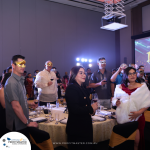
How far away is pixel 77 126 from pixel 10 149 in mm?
743

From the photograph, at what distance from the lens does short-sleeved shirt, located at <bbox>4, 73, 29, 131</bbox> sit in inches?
72.3

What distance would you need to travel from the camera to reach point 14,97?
71.5 inches

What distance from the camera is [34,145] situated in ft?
5.77

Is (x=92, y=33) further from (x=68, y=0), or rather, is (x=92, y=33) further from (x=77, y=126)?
(x=77, y=126)

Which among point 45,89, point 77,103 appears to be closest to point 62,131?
point 77,103

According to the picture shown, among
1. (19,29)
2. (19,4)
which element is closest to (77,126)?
(19,29)

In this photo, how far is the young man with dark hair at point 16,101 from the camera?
1.83m

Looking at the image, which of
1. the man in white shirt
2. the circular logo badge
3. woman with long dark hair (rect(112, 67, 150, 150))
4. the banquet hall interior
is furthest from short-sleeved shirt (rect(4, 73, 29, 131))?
the banquet hall interior

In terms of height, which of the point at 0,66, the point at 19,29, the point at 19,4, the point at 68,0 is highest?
the point at 68,0

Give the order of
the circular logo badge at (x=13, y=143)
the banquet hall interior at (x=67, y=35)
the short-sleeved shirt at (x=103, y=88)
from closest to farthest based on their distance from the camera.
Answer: the circular logo badge at (x=13, y=143) → the short-sleeved shirt at (x=103, y=88) → the banquet hall interior at (x=67, y=35)

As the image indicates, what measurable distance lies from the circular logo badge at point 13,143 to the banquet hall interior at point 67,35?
505cm

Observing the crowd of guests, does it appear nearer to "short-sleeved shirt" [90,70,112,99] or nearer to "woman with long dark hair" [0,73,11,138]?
"woman with long dark hair" [0,73,11,138]

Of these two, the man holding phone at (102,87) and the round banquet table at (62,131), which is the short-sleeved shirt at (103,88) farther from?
the round banquet table at (62,131)

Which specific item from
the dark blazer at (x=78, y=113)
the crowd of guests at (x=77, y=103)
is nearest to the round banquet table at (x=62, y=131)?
the crowd of guests at (x=77, y=103)
